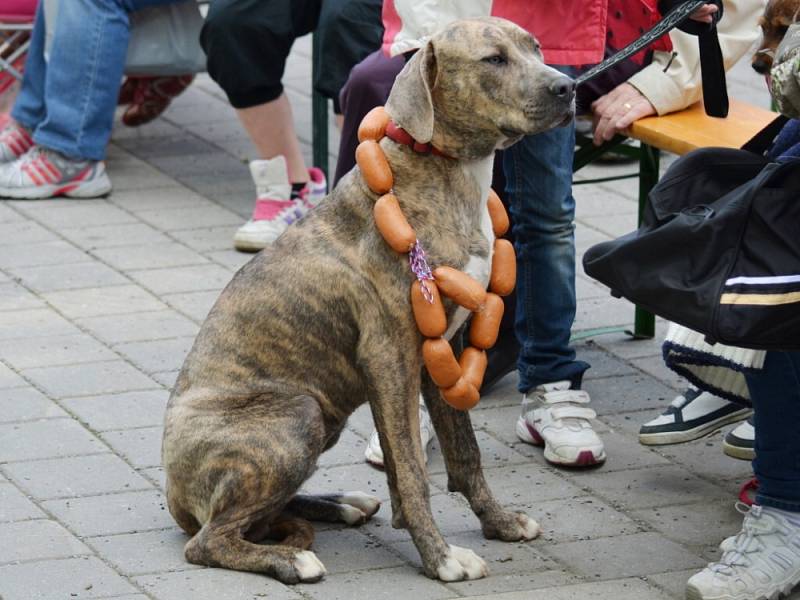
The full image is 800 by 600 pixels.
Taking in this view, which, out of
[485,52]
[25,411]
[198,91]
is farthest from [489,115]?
[198,91]

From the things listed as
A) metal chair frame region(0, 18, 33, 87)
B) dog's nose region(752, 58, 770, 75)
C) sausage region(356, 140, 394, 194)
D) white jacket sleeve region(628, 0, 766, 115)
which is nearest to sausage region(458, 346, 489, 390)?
sausage region(356, 140, 394, 194)

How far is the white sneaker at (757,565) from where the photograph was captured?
11.9ft

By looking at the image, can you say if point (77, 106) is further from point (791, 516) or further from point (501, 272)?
point (791, 516)

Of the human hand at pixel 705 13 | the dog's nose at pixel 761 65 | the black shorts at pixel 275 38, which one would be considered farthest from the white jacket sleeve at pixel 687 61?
the black shorts at pixel 275 38

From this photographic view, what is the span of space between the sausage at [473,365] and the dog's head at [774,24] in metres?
1.03

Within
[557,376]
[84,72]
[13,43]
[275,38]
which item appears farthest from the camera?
[13,43]

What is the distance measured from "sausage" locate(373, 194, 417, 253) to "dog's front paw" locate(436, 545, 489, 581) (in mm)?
766

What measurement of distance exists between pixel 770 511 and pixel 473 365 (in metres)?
0.82

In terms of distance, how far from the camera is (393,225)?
12.0ft

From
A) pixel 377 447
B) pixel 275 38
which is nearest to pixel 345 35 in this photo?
pixel 275 38

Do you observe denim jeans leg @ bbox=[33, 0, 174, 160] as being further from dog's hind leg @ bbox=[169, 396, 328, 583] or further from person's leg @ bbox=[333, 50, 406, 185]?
dog's hind leg @ bbox=[169, 396, 328, 583]

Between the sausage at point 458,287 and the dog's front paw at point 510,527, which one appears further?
the dog's front paw at point 510,527

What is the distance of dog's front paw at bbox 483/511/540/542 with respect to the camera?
13.1 ft

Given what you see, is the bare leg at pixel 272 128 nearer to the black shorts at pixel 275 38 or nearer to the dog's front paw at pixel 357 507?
the black shorts at pixel 275 38
